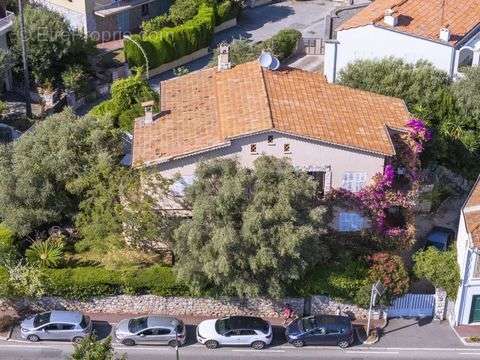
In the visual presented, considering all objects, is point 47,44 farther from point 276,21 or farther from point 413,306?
point 413,306

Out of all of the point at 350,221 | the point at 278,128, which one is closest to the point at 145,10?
the point at 278,128

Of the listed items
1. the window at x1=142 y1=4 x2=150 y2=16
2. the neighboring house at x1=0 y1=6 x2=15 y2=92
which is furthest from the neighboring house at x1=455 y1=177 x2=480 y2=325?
the window at x1=142 y1=4 x2=150 y2=16

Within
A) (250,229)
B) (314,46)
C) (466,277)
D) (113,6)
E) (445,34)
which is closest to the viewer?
(250,229)

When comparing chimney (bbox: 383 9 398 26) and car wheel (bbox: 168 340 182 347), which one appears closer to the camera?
car wheel (bbox: 168 340 182 347)

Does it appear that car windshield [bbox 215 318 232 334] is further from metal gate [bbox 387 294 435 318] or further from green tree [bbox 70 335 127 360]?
metal gate [bbox 387 294 435 318]

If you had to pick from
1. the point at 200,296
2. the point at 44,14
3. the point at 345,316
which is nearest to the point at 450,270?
the point at 345,316

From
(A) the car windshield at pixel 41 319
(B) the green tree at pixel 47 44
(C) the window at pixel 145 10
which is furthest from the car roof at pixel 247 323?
(C) the window at pixel 145 10

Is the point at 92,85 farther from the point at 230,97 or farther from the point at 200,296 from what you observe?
the point at 200,296
